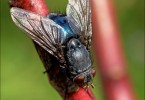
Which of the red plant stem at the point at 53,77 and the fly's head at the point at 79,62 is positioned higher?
the red plant stem at the point at 53,77

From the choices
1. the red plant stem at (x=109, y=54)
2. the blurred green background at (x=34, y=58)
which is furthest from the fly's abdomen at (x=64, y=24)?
the blurred green background at (x=34, y=58)

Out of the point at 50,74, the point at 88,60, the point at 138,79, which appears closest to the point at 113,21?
the point at 50,74

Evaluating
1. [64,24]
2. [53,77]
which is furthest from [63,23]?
[53,77]

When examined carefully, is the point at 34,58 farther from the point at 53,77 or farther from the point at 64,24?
the point at 53,77

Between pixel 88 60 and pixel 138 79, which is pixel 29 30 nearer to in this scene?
pixel 88 60

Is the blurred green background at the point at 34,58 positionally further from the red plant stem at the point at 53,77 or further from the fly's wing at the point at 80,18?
the red plant stem at the point at 53,77

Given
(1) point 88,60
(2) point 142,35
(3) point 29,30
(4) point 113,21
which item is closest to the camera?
(4) point 113,21
